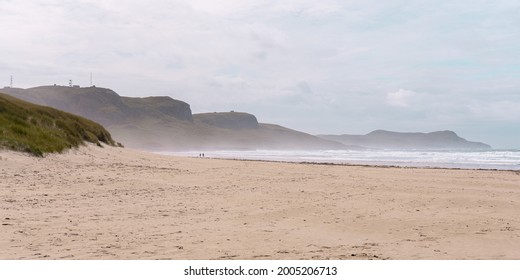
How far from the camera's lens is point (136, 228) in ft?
25.7

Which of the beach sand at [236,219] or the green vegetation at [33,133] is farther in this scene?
the green vegetation at [33,133]

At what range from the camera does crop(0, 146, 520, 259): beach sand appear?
646cm

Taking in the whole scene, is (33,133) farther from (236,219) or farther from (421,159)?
(421,159)

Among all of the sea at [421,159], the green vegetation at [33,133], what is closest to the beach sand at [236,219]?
A: the green vegetation at [33,133]

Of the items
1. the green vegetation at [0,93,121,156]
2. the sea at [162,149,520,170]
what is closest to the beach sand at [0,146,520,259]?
the green vegetation at [0,93,121,156]

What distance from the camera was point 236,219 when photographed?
8938 mm

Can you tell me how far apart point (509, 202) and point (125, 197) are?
1005cm

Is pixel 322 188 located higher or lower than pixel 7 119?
lower

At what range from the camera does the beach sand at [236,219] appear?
646 cm

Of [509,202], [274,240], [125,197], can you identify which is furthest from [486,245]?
[125,197]

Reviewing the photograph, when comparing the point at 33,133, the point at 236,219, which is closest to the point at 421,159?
the point at 33,133

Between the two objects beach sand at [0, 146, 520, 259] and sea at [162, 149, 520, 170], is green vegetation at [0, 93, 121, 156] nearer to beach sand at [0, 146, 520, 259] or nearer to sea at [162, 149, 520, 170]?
beach sand at [0, 146, 520, 259]

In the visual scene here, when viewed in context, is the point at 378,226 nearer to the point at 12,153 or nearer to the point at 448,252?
the point at 448,252

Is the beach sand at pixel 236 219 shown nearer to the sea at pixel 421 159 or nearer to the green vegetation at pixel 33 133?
the green vegetation at pixel 33 133
